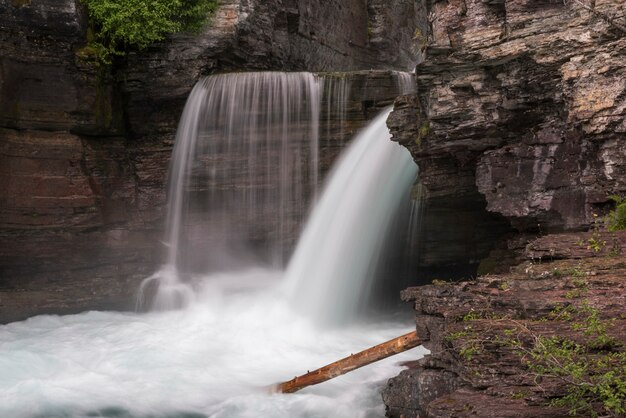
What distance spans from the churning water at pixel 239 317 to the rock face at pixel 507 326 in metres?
1.39

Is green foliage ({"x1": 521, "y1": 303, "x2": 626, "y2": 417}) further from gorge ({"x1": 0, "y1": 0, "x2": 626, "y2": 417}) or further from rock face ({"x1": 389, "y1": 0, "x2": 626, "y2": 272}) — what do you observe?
rock face ({"x1": 389, "y1": 0, "x2": 626, "y2": 272})

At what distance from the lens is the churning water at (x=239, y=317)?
8.34 m

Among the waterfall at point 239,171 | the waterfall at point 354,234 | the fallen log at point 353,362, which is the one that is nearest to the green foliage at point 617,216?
the fallen log at point 353,362

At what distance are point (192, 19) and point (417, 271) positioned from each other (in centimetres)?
775

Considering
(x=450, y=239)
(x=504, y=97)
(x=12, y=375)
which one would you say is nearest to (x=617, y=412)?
(x=504, y=97)

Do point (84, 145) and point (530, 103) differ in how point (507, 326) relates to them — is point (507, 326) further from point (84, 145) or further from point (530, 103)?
point (84, 145)

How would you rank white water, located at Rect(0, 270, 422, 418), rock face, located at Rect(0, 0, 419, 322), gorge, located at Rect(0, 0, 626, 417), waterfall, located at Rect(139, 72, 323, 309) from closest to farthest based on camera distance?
gorge, located at Rect(0, 0, 626, 417) → white water, located at Rect(0, 270, 422, 418) → rock face, located at Rect(0, 0, 419, 322) → waterfall, located at Rect(139, 72, 323, 309)

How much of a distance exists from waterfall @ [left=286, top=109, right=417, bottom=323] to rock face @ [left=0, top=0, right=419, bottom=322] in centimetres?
144

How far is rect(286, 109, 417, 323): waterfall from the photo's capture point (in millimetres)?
11703

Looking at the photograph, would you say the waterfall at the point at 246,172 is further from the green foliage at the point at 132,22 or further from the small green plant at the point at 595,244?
the small green plant at the point at 595,244

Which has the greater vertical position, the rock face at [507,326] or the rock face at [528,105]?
the rock face at [528,105]

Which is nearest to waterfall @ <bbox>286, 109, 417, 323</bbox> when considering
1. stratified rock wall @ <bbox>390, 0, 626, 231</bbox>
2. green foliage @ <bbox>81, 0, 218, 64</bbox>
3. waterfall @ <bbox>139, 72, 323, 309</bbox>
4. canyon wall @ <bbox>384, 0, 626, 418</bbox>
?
canyon wall @ <bbox>384, 0, 626, 418</bbox>

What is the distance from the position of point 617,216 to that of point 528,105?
2130 mm

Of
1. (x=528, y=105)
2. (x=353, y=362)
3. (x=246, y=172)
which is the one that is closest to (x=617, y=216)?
(x=528, y=105)
